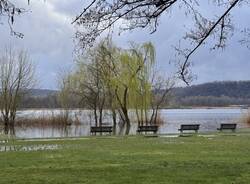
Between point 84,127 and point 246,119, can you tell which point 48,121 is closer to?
point 84,127

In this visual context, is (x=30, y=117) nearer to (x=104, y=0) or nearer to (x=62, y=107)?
(x=62, y=107)

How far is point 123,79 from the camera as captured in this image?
162 feet

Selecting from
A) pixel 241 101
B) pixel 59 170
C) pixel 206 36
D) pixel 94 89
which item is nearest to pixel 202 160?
pixel 59 170

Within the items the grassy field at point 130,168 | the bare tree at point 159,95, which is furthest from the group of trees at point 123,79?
the grassy field at point 130,168

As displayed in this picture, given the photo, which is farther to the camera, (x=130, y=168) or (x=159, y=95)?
(x=159, y=95)

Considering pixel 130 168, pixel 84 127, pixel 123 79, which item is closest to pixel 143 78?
pixel 123 79

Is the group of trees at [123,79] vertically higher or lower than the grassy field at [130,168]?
higher

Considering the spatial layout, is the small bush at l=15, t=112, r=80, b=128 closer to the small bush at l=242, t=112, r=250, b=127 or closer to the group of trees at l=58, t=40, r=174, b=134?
the group of trees at l=58, t=40, r=174, b=134

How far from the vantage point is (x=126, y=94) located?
49.7 metres

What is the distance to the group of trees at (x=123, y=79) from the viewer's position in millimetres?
48875

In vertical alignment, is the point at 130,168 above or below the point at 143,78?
below

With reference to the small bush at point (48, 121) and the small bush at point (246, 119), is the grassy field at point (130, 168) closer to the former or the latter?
the small bush at point (246, 119)

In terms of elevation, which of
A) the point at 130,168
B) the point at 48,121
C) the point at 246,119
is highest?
the point at 48,121

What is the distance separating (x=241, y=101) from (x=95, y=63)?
50.3m
